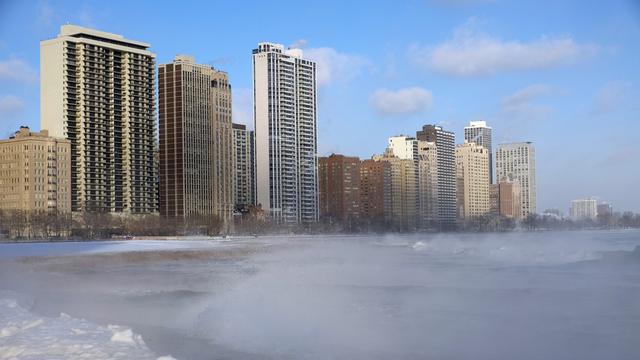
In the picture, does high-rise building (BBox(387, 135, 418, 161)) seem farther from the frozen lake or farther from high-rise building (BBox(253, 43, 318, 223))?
the frozen lake

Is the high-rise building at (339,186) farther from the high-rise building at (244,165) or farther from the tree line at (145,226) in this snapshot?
the high-rise building at (244,165)

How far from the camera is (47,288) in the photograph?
2420 centimetres

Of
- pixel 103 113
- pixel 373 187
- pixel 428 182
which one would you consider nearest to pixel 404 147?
pixel 428 182

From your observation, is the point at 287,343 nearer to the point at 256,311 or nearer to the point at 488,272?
the point at 256,311

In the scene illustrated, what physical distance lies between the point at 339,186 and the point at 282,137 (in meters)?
19.6

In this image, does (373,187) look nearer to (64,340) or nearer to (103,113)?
(103,113)

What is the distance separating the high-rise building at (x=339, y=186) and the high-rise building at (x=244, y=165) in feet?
53.5

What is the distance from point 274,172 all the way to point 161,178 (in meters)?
28.3

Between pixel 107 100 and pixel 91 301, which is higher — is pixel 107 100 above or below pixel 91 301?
above

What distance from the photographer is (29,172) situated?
4316 inches

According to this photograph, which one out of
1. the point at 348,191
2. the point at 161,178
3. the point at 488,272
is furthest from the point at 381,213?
the point at 488,272

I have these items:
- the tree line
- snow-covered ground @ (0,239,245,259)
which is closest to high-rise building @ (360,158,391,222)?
the tree line

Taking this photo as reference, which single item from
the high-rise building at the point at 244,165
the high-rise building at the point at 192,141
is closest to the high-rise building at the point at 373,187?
the high-rise building at the point at 244,165

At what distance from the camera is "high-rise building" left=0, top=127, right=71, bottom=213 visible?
10919 centimetres
